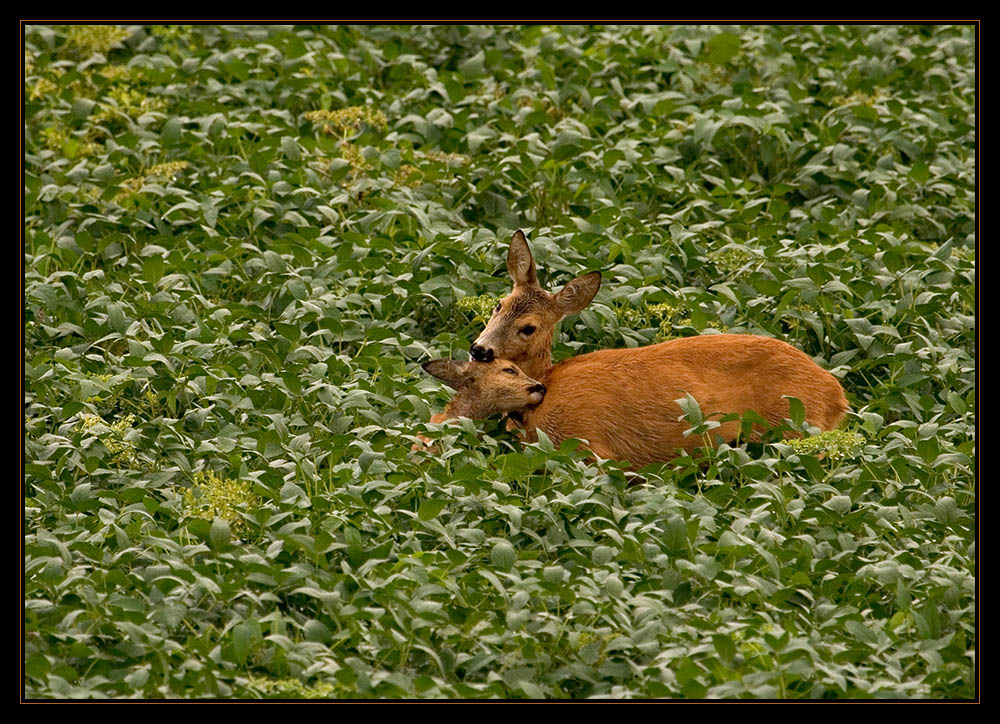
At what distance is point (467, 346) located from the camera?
925 cm

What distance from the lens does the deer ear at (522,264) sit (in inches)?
338

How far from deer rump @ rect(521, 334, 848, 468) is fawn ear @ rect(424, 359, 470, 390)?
1.23 feet

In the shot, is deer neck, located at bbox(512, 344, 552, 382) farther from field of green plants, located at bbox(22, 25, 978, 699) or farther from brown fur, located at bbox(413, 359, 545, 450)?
field of green plants, located at bbox(22, 25, 978, 699)

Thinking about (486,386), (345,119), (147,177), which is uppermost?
(345,119)

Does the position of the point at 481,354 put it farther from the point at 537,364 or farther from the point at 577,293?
the point at 577,293

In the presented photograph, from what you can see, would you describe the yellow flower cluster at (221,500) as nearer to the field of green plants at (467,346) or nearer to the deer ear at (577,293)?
the field of green plants at (467,346)

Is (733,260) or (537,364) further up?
(733,260)

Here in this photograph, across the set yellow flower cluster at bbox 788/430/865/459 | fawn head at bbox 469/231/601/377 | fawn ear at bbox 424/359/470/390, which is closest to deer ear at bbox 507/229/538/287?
fawn head at bbox 469/231/601/377

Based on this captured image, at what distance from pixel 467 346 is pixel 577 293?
931 mm

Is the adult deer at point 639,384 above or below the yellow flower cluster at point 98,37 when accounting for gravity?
below

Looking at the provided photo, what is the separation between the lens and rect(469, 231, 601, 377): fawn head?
27.5 ft

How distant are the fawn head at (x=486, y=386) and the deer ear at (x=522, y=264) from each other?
544mm

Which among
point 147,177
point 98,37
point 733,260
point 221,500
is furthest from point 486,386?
point 98,37

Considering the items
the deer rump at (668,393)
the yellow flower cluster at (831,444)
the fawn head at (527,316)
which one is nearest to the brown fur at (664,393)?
the deer rump at (668,393)
